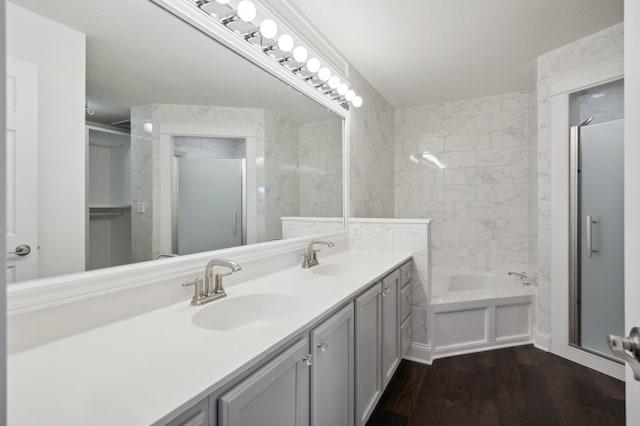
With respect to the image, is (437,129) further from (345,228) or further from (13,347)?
(13,347)

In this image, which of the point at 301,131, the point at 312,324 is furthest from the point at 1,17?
the point at 301,131

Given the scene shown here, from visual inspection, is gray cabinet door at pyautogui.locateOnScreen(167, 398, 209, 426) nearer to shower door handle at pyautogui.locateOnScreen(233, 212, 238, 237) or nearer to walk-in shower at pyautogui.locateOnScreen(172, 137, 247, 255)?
walk-in shower at pyautogui.locateOnScreen(172, 137, 247, 255)

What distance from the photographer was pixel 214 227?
1402 millimetres

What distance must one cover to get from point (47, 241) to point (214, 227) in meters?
0.62

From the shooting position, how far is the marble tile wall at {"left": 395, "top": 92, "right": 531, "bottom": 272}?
10.4 ft

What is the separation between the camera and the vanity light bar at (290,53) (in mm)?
1358

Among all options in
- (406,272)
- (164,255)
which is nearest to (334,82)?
(406,272)

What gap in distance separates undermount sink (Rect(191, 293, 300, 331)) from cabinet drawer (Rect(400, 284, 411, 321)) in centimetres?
107

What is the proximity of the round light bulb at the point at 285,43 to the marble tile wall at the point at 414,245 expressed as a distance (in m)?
1.36

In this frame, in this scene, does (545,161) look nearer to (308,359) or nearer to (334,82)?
(334,82)

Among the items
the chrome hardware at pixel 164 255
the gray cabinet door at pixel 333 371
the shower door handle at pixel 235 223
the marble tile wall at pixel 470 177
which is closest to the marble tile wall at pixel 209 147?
the shower door handle at pixel 235 223

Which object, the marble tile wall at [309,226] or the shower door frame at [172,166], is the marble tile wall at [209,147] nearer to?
the shower door frame at [172,166]

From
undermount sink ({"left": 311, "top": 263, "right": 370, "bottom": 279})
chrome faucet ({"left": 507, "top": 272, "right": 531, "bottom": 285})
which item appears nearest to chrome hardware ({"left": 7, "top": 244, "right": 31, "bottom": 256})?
undermount sink ({"left": 311, "top": 263, "right": 370, "bottom": 279})

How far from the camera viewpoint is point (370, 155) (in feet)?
9.84
